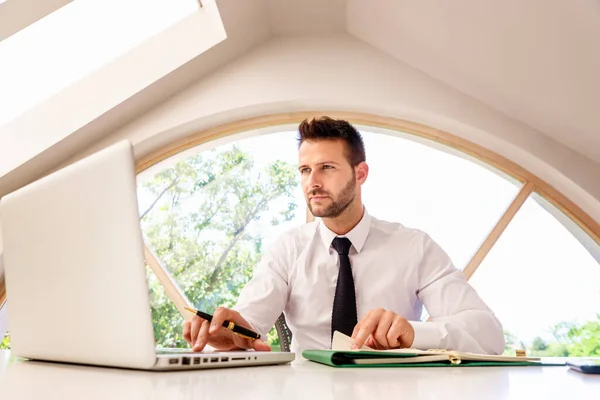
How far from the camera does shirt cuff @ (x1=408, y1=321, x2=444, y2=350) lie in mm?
1421

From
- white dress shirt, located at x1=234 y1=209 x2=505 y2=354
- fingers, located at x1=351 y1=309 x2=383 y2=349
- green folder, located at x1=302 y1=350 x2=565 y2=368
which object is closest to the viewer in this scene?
green folder, located at x1=302 y1=350 x2=565 y2=368

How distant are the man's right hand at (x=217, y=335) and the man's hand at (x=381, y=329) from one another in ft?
1.14

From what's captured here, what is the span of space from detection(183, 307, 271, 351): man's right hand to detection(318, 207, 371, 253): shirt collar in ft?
2.22

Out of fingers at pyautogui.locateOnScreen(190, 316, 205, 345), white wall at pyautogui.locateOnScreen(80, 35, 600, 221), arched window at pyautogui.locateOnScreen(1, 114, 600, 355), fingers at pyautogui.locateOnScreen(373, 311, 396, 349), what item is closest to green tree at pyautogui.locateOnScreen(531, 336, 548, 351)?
arched window at pyautogui.locateOnScreen(1, 114, 600, 355)

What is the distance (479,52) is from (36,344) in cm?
301

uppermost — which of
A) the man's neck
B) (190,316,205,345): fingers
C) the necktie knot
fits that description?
the man's neck

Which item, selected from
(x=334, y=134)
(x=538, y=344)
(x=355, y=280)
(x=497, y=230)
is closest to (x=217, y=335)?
(x=355, y=280)

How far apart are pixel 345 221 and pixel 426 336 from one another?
0.86 metres

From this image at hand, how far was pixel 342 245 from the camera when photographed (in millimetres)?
2145

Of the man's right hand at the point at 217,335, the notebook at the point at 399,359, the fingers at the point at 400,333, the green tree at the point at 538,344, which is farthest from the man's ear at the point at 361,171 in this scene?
the green tree at the point at 538,344

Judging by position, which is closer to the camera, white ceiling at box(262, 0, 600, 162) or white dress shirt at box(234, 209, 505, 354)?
white dress shirt at box(234, 209, 505, 354)

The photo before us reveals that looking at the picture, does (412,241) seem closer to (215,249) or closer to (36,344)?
(36,344)

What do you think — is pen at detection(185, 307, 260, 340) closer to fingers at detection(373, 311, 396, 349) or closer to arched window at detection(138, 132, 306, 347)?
fingers at detection(373, 311, 396, 349)

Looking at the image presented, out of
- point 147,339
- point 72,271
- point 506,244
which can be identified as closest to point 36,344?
point 72,271
